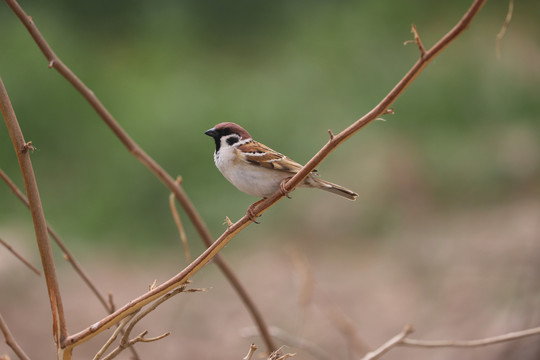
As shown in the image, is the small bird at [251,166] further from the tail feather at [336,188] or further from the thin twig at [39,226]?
the thin twig at [39,226]

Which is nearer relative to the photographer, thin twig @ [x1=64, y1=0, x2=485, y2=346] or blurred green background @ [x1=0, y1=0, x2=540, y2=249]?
thin twig @ [x1=64, y1=0, x2=485, y2=346]

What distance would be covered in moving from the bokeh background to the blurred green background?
0.02 metres

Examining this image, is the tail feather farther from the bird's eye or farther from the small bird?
the bird's eye

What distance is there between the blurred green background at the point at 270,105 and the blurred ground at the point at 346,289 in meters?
0.23

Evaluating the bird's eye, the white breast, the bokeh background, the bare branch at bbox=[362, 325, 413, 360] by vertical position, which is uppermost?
the bokeh background

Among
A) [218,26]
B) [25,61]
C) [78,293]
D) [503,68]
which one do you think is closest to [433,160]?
[503,68]

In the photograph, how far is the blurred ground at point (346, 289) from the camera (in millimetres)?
3377

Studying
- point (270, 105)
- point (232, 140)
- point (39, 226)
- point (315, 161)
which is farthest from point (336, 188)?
point (270, 105)

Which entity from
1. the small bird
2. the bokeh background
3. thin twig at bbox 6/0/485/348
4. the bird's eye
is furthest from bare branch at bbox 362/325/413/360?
the bokeh background

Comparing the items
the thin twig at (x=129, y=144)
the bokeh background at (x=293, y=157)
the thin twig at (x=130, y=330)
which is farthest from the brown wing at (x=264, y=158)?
the bokeh background at (x=293, y=157)

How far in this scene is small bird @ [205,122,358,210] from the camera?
1740mm

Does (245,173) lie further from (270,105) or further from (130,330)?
(270,105)

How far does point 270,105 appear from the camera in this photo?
5047 millimetres

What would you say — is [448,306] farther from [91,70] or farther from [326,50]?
[91,70]
